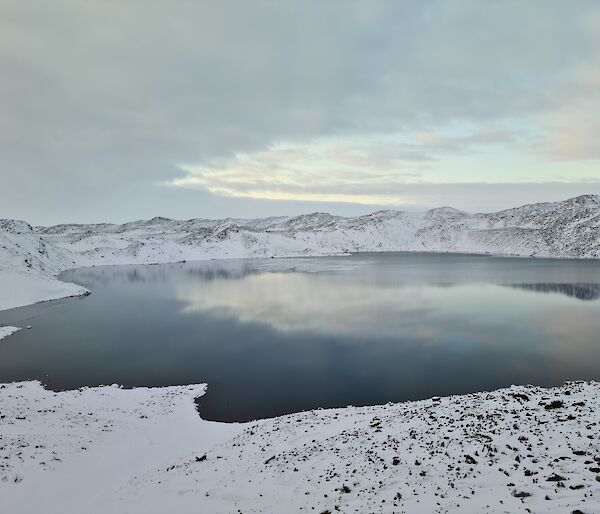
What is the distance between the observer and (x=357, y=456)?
15.6 m

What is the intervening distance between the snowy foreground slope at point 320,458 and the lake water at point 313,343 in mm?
5316

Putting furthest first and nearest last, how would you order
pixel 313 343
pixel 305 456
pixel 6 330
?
pixel 6 330, pixel 313 343, pixel 305 456

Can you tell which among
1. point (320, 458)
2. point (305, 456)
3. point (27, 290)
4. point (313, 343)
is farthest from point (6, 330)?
point (320, 458)

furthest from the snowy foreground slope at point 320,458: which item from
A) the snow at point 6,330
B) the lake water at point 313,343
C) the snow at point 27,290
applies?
the snow at point 27,290

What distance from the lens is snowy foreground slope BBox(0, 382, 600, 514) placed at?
11.7 m

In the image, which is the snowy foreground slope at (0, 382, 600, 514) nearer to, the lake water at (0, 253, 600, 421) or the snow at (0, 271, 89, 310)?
the lake water at (0, 253, 600, 421)

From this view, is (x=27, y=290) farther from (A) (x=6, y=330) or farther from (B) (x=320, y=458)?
(B) (x=320, y=458)

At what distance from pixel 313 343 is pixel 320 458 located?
25.3 metres

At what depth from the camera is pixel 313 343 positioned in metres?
41.6

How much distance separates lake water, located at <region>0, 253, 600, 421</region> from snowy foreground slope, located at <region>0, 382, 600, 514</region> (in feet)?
17.4

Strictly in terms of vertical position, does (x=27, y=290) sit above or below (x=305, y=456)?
above

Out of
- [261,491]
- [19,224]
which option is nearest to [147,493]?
[261,491]

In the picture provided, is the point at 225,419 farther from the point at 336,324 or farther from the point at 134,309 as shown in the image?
the point at 134,309

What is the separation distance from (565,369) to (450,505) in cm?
2715
